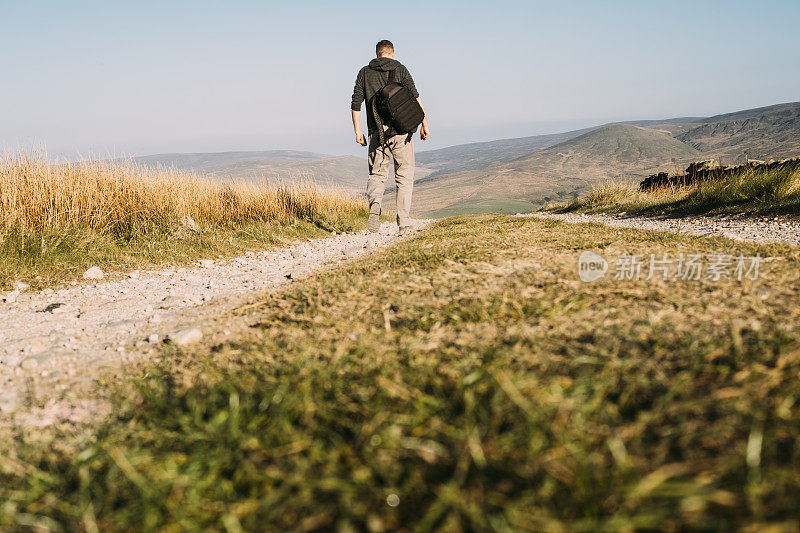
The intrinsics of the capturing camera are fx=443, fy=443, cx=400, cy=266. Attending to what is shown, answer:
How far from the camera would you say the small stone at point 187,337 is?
2275 millimetres

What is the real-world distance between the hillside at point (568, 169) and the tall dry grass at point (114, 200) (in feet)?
155

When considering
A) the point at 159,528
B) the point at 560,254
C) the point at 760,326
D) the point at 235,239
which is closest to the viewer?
the point at 159,528

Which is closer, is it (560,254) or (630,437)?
(630,437)

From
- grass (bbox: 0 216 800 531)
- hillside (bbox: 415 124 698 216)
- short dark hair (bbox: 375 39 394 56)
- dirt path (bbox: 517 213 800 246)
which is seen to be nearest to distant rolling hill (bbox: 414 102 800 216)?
hillside (bbox: 415 124 698 216)

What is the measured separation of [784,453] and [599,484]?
0.41 m

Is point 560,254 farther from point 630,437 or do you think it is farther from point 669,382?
point 630,437

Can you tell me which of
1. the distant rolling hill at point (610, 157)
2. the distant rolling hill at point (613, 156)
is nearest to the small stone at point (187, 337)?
the distant rolling hill at point (613, 156)

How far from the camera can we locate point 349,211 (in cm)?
1238

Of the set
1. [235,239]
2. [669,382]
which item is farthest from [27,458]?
[235,239]

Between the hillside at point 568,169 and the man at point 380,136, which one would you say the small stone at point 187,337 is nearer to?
the man at point 380,136

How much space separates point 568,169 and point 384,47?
99.7m

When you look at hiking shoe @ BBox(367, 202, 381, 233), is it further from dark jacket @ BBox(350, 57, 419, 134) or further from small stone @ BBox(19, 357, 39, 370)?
small stone @ BBox(19, 357, 39, 370)

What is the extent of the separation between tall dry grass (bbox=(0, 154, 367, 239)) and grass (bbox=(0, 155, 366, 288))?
12 millimetres

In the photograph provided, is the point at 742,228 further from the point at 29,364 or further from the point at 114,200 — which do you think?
the point at 114,200
